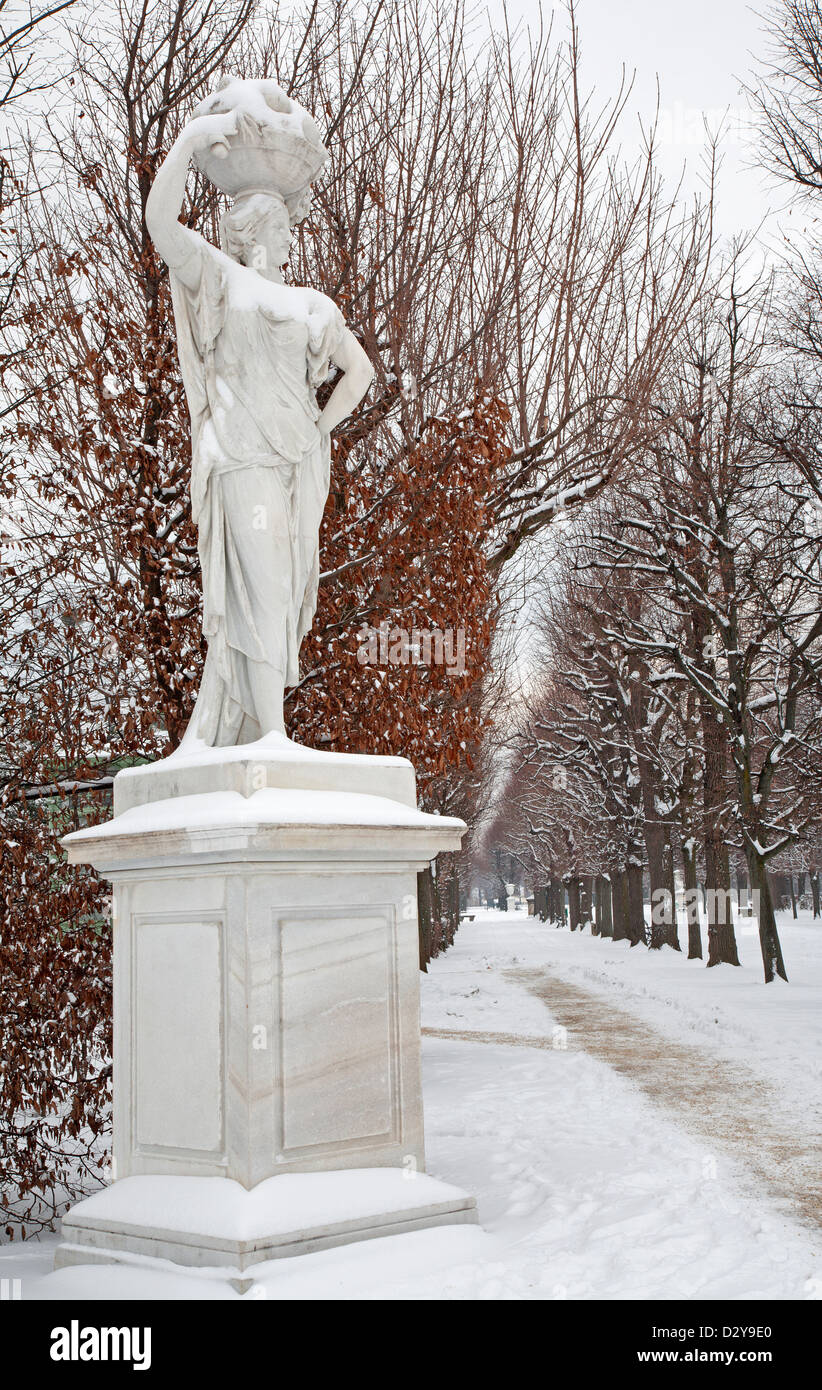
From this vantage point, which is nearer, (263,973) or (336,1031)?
(263,973)

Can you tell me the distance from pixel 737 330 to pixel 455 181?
1176 cm

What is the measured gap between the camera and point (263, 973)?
15.7 feet

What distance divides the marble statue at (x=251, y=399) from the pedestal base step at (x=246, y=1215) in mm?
1763

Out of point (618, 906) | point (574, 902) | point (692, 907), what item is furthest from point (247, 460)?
point (574, 902)

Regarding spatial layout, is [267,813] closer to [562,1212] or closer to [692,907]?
[562,1212]

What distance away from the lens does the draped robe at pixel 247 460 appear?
5258 millimetres

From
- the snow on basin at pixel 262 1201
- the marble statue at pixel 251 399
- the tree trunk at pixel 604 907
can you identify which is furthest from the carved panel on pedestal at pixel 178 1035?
the tree trunk at pixel 604 907

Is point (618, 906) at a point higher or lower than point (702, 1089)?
higher

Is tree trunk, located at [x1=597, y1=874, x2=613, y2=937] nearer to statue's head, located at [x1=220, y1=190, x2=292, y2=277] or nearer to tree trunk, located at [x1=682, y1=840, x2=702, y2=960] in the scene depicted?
tree trunk, located at [x1=682, y1=840, x2=702, y2=960]

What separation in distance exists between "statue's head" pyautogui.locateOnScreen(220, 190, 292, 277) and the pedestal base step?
3.73 meters

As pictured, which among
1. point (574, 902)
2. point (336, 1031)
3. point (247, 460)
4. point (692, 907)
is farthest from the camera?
point (574, 902)

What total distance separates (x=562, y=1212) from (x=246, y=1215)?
5.91 ft

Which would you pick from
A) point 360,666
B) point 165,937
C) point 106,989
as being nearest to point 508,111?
point 360,666

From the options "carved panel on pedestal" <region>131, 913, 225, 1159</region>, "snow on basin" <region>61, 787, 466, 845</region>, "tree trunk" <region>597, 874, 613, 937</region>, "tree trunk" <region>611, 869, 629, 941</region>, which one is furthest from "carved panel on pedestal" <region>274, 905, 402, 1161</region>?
"tree trunk" <region>597, 874, 613, 937</region>
